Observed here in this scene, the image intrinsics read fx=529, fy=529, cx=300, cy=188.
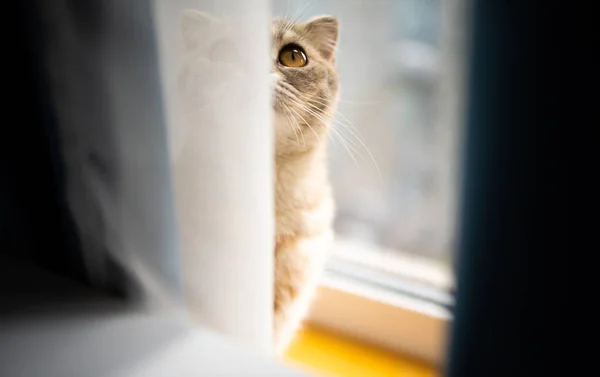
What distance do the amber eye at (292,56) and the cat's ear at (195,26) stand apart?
0.26 m

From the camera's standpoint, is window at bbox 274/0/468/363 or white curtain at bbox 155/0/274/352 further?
window at bbox 274/0/468/363

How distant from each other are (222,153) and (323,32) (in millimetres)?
332

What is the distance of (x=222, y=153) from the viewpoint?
63 centimetres

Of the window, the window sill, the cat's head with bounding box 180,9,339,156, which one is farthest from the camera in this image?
the window sill

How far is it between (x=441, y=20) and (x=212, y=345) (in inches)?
24.1

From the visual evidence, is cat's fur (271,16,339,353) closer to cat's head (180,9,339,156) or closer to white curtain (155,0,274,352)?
cat's head (180,9,339,156)

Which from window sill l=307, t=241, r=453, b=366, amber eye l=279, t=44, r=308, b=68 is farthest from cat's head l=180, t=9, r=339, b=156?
window sill l=307, t=241, r=453, b=366

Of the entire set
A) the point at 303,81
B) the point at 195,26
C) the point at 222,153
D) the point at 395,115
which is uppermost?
the point at 395,115

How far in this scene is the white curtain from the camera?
1.95ft

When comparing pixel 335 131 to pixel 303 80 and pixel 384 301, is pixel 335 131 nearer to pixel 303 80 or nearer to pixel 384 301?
pixel 303 80

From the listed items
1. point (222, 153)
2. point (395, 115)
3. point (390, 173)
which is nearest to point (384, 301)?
point (390, 173)

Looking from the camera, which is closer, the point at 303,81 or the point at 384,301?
the point at 303,81

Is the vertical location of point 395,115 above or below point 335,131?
above

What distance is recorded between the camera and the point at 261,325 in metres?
0.72
